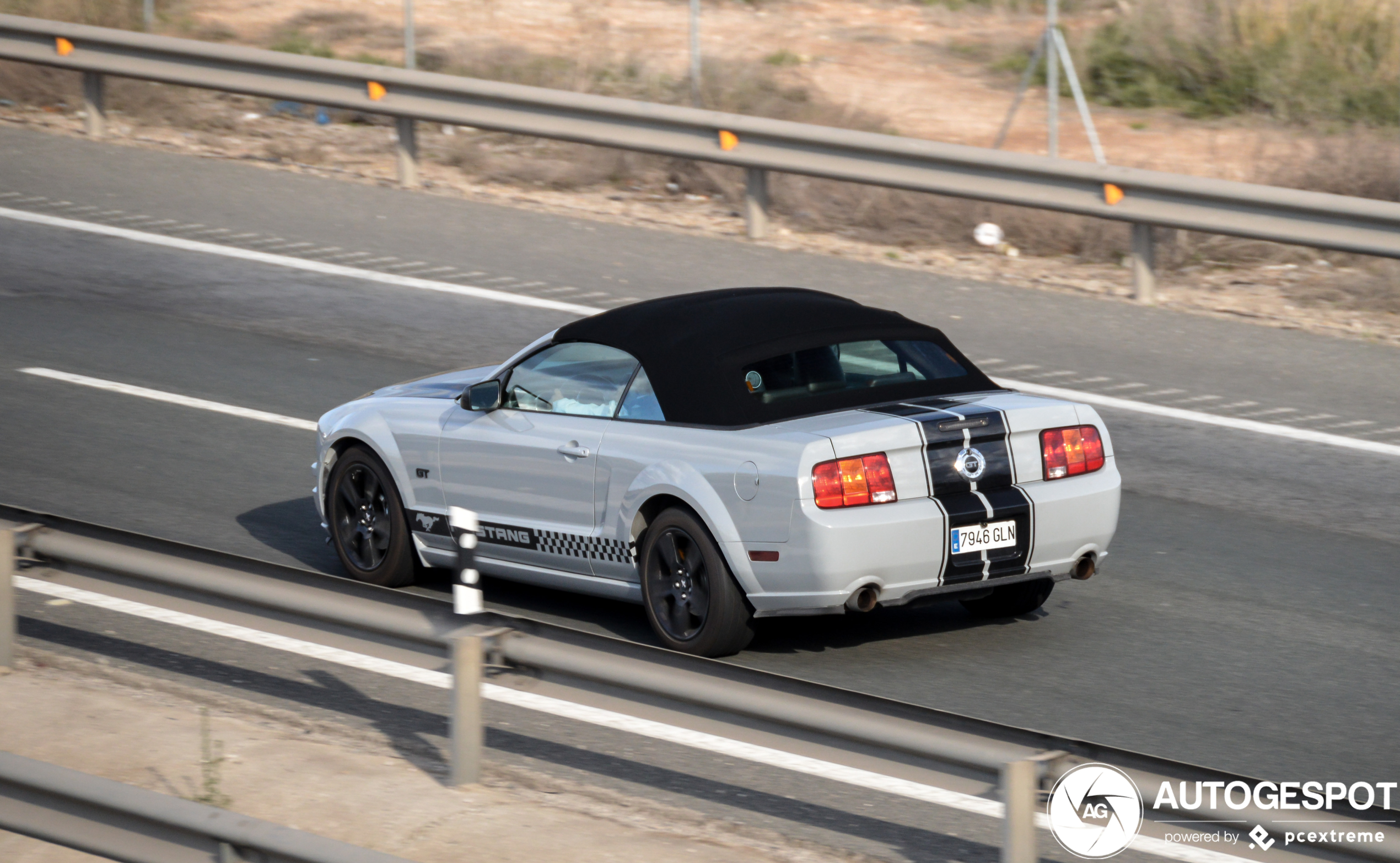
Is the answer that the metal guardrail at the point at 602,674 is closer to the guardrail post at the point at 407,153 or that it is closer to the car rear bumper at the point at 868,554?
the car rear bumper at the point at 868,554

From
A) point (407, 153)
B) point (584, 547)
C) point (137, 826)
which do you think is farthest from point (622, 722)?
point (407, 153)

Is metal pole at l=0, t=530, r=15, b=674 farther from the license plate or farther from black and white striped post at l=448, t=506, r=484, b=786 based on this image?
the license plate

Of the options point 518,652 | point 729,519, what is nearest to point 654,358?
point 729,519

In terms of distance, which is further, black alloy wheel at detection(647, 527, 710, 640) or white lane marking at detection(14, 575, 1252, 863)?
black alloy wheel at detection(647, 527, 710, 640)

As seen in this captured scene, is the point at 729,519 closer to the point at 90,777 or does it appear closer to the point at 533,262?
the point at 90,777

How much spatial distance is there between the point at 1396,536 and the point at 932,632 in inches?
111

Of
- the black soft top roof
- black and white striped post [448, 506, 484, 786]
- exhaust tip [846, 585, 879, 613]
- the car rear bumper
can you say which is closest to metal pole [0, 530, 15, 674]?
black and white striped post [448, 506, 484, 786]

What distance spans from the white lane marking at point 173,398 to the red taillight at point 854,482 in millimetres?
4965

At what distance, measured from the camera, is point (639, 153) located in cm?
1781

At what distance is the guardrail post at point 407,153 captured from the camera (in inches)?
674

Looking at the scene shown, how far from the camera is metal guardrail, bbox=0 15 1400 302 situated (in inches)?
516

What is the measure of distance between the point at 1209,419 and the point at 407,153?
8.66 meters

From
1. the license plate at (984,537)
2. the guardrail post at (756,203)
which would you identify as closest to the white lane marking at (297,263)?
the guardrail post at (756,203)

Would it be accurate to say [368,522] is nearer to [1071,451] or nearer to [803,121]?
[1071,451]
